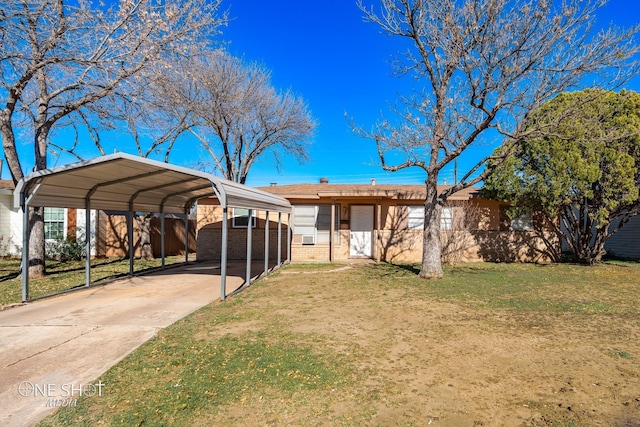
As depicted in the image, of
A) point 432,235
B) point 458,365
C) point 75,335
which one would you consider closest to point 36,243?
point 75,335

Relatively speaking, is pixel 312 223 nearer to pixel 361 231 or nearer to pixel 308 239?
pixel 308 239

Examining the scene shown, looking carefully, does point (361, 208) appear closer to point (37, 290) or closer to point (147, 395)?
point (37, 290)

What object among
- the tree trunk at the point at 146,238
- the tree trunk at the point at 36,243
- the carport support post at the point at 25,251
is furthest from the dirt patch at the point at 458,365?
the tree trunk at the point at 146,238

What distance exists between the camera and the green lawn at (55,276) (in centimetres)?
821

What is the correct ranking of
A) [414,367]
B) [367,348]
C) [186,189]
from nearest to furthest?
[414,367], [367,348], [186,189]

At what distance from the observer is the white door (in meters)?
15.0

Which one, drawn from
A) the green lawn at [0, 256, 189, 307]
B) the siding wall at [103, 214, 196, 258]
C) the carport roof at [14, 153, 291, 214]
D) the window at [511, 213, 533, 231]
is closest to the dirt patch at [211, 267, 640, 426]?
the carport roof at [14, 153, 291, 214]

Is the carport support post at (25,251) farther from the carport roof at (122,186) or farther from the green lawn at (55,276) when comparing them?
the green lawn at (55,276)

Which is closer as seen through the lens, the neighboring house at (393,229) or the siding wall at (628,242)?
the neighboring house at (393,229)

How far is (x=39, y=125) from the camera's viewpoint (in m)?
9.98

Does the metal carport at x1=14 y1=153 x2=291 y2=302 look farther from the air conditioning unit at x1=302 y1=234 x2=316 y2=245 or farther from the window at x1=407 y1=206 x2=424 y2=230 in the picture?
the window at x1=407 y1=206 x2=424 y2=230

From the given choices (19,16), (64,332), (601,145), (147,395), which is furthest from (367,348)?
(601,145)

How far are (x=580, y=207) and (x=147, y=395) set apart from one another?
1467 centimetres

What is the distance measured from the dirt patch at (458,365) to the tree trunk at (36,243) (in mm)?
7157
